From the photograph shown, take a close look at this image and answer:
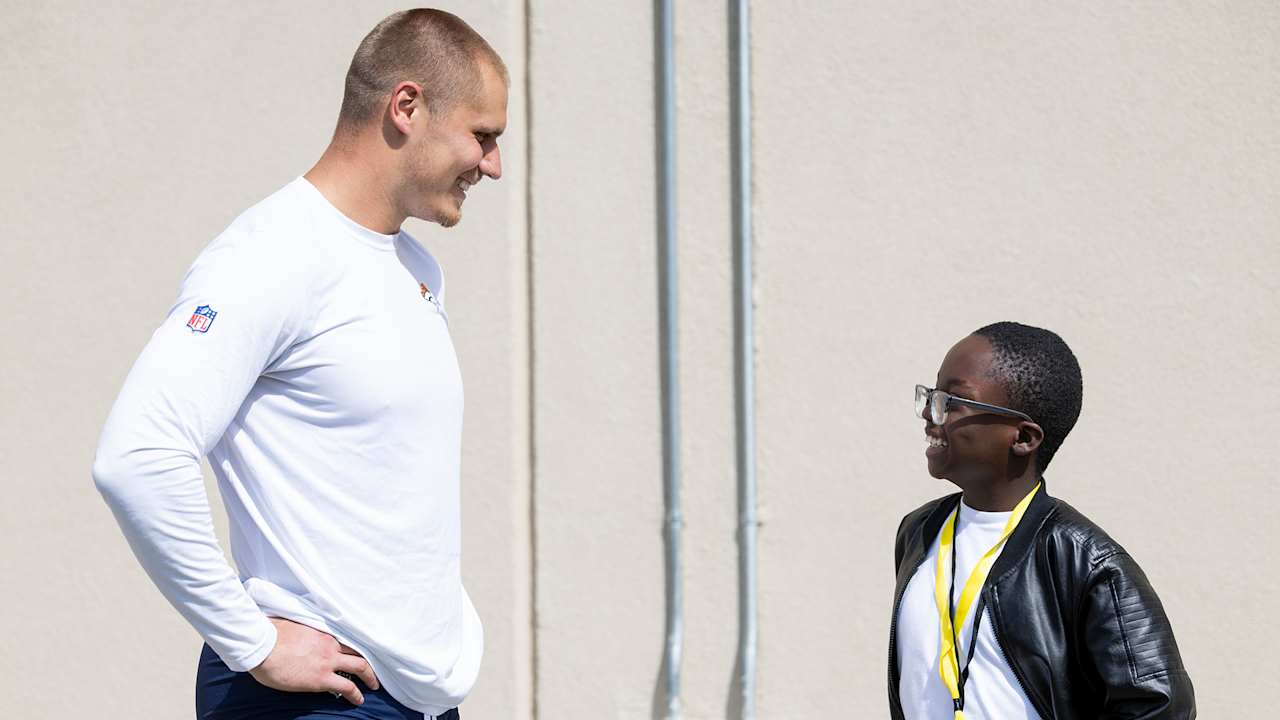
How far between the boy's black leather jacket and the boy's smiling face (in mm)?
122

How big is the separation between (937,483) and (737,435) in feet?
2.23

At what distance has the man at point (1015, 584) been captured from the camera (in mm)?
2066

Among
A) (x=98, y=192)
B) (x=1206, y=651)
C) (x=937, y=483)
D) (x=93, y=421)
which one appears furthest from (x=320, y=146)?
(x=1206, y=651)

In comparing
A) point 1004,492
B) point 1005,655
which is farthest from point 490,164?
point 1005,655

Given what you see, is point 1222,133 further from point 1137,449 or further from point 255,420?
point 255,420

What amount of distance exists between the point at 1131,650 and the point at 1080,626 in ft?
0.32

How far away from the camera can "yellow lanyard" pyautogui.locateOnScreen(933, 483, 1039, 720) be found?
221 centimetres

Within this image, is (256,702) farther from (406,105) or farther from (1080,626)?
(1080,626)

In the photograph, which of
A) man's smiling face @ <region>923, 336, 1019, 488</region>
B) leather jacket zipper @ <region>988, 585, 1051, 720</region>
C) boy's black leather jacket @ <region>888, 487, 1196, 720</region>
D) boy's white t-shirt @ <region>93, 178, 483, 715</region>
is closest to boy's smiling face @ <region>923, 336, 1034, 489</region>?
man's smiling face @ <region>923, 336, 1019, 488</region>

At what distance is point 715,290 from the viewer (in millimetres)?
4281

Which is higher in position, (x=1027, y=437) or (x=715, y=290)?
(x=715, y=290)

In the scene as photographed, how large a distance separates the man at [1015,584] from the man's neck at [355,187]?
3.48ft

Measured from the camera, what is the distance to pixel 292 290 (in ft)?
6.00

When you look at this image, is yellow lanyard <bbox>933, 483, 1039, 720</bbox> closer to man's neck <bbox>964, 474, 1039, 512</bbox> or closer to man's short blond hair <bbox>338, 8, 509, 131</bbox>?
man's neck <bbox>964, 474, 1039, 512</bbox>
